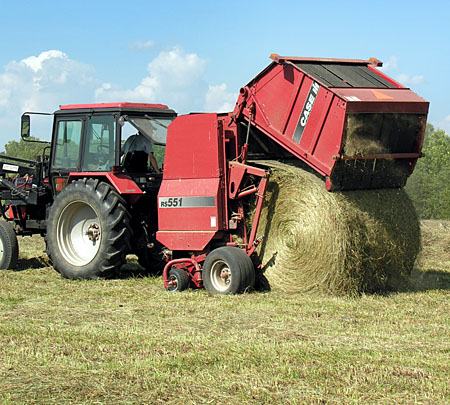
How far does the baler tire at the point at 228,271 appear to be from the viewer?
8789 mm

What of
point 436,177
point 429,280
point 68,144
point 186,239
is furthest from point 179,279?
point 436,177

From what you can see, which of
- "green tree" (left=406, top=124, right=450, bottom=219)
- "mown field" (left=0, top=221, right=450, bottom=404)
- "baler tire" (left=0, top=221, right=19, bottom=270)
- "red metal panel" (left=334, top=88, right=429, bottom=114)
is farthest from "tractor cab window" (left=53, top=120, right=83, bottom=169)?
"green tree" (left=406, top=124, right=450, bottom=219)

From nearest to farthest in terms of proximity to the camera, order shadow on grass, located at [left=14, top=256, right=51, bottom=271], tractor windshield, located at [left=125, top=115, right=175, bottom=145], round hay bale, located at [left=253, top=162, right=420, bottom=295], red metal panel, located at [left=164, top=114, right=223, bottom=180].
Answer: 1. round hay bale, located at [left=253, top=162, right=420, bottom=295]
2. red metal panel, located at [left=164, top=114, right=223, bottom=180]
3. tractor windshield, located at [left=125, top=115, right=175, bottom=145]
4. shadow on grass, located at [left=14, top=256, right=51, bottom=271]

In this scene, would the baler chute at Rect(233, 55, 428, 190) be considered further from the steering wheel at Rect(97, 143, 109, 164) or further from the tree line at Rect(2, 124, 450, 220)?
the tree line at Rect(2, 124, 450, 220)

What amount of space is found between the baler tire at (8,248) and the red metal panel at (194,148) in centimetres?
344

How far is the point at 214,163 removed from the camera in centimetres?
943

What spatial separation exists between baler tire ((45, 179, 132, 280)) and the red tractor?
0.06 feet

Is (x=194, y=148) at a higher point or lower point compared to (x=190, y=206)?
higher

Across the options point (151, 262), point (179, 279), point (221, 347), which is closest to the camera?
point (221, 347)

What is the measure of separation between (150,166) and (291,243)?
3106 millimetres

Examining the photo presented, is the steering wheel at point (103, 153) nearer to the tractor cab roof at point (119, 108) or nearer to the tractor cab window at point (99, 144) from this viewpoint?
the tractor cab window at point (99, 144)

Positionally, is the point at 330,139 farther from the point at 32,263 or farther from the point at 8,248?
the point at 32,263

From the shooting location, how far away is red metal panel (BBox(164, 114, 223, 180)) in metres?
9.45

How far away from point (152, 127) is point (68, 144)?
1465 mm
